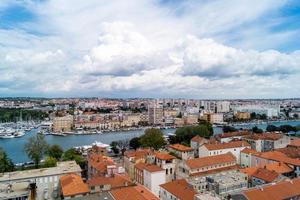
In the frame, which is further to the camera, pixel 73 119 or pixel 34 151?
pixel 73 119

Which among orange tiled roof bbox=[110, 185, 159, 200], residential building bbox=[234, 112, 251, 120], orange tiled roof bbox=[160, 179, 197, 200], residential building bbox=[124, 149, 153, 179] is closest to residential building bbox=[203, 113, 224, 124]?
residential building bbox=[234, 112, 251, 120]

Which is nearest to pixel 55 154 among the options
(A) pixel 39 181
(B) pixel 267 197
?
(A) pixel 39 181

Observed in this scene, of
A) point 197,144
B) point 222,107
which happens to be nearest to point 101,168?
point 197,144

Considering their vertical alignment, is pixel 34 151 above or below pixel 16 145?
above

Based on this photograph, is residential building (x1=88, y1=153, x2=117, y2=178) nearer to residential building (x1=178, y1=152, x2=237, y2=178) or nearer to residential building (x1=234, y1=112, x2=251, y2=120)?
residential building (x1=178, y1=152, x2=237, y2=178)

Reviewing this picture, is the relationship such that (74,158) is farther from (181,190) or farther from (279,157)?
(279,157)

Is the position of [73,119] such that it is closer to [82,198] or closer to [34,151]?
[34,151]

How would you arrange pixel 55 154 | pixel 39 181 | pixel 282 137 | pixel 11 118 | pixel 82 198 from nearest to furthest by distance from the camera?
pixel 82 198
pixel 39 181
pixel 55 154
pixel 282 137
pixel 11 118
